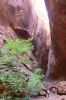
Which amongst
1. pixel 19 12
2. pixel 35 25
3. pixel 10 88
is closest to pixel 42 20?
pixel 35 25

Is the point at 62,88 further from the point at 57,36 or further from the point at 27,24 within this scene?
the point at 27,24

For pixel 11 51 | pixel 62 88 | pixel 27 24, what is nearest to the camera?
pixel 11 51

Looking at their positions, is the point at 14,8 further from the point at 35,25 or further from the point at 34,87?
the point at 34,87

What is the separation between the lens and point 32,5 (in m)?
10.4

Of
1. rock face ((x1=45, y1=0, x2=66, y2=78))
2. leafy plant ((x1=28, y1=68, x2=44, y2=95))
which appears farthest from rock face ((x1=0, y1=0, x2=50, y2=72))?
leafy plant ((x1=28, y1=68, x2=44, y2=95))

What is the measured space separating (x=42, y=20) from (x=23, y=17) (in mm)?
951

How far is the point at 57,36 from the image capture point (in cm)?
716

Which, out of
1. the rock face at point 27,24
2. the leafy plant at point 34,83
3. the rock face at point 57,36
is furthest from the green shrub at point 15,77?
the rock face at point 27,24

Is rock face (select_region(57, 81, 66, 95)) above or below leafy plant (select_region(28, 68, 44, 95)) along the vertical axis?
below

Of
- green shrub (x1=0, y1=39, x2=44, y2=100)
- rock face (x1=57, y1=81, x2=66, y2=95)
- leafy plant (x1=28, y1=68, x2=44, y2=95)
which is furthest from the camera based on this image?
rock face (x1=57, y1=81, x2=66, y2=95)

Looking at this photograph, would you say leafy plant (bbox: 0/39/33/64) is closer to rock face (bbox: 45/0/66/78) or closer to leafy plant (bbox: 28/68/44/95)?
leafy plant (bbox: 28/68/44/95)

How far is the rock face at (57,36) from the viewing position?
6.71 meters

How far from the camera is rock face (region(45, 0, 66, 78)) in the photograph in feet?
22.0

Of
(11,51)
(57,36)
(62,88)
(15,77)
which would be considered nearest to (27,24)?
(57,36)
